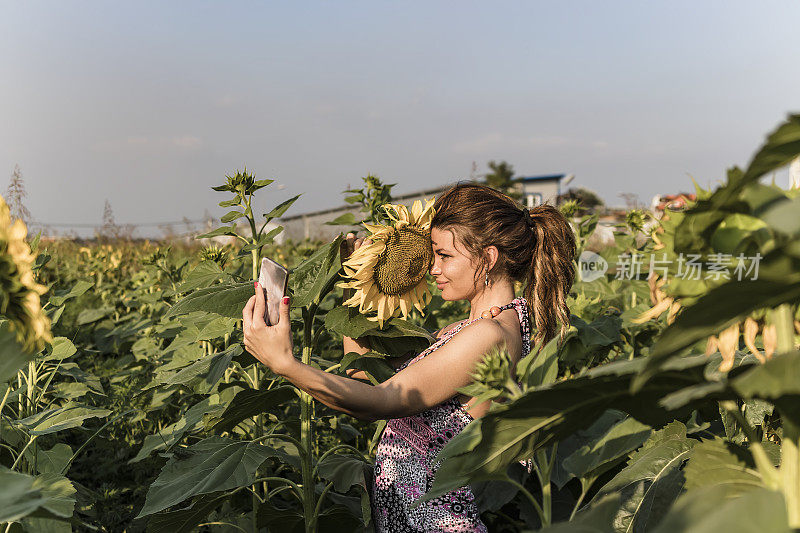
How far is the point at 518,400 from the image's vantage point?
67cm

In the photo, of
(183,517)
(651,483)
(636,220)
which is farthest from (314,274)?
(636,220)

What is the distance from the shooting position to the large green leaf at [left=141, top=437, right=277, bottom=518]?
1.56m

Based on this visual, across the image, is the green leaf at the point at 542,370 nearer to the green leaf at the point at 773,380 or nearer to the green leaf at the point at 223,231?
the green leaf at the point at 773,380

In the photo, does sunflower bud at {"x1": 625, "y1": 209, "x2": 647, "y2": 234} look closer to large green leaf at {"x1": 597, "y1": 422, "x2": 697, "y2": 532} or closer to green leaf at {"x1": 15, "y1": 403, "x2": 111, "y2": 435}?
large green leaf at {"x1": 597, "y1": 422, "x2": 697, "y2": 532}

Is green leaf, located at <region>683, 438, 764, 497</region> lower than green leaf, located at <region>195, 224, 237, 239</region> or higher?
lower

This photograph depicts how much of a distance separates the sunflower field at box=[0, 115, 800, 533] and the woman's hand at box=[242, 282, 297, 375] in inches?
2.9

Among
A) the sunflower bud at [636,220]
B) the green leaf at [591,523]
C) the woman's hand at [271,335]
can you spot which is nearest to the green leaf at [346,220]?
the woman's hand at [271,335]

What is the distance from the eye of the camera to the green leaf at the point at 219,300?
1.59 metres

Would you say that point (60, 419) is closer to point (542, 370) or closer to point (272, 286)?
point (272, 286)

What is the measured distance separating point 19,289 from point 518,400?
515 millimetres

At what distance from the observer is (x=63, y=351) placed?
2.49 meters

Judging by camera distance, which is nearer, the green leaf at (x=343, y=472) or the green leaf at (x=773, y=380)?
the green leaf at (x=773, y=380)

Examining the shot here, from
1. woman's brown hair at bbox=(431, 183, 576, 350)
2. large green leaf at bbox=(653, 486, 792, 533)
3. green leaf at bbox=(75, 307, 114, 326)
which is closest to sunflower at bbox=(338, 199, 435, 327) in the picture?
woman's brown hair at bbox=(431, 183, 576, 350)

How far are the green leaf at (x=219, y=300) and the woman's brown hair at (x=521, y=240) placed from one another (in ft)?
2.09
